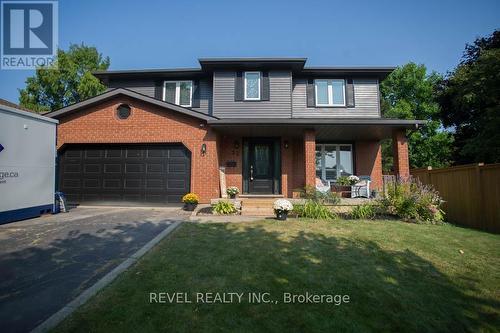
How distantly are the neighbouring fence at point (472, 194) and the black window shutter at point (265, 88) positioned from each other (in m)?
7.60

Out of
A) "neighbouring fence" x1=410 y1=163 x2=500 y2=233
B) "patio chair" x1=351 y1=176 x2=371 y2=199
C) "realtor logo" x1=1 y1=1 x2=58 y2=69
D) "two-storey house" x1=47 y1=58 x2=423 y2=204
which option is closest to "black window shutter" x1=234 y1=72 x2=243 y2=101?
"two-storey house" x1=47 y1=58 x2=423 y2=204

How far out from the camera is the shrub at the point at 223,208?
8555 millimetres

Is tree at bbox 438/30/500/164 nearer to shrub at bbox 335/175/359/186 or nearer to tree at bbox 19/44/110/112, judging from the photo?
shrub at bbox 335/175/359/186

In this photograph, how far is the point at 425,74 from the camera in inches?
1171

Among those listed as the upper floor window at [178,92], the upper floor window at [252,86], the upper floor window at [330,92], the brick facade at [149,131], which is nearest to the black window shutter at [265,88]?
the upper floor window at [252,86]

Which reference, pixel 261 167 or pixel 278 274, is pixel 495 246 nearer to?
pixel 278 274

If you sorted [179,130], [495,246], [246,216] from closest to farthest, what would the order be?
[495,246], [246,216], [179,130]

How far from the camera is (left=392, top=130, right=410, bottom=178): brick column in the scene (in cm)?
1020

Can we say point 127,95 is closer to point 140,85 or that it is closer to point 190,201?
point 140,85

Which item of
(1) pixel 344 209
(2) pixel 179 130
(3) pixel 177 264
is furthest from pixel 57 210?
(1) pixel 344 209

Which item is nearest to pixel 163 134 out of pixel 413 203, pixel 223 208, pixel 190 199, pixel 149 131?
pixel 149 131

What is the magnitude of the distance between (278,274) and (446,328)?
6.44 ft

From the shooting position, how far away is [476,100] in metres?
15.6

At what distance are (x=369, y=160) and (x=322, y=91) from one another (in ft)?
14.0
